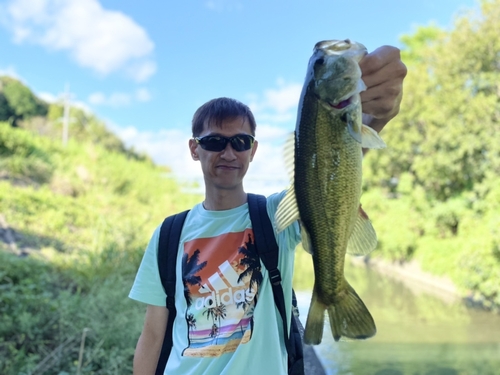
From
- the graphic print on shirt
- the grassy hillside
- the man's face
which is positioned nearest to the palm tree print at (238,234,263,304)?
the graphic print on shirt

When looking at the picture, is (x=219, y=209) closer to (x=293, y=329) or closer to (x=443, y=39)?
(x=293, y=329)

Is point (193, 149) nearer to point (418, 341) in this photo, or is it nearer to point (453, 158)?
point (418, 341)

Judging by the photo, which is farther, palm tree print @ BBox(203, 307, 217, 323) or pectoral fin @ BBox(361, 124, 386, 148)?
palm tree print @ BBox(203, 307, 217, 323)

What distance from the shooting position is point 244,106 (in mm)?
1804

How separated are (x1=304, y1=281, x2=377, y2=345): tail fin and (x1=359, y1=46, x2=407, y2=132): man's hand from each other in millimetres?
662

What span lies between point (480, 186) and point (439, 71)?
13.1 ft

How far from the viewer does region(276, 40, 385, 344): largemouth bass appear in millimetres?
1261

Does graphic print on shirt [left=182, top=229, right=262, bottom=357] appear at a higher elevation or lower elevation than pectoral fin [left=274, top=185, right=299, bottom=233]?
lower

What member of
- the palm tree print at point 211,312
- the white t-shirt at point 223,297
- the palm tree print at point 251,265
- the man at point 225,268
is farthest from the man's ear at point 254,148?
the palm tree print at point 211,312

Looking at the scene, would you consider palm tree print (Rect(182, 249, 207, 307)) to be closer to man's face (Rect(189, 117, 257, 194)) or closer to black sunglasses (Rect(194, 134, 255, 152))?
man's face (Rect(189, 117, 257, 194))

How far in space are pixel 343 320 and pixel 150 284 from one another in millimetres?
821

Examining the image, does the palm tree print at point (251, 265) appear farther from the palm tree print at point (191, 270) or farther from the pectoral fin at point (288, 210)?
the pectoral fin at point (288, 210)

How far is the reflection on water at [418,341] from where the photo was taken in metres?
6.36

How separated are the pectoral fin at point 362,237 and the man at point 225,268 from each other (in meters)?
0.32
